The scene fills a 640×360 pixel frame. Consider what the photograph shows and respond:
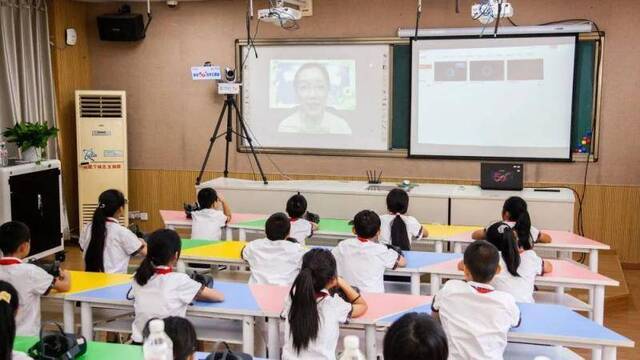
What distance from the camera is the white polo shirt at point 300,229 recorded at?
4348 millimetres

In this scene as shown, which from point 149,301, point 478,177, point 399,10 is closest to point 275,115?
point 399,10

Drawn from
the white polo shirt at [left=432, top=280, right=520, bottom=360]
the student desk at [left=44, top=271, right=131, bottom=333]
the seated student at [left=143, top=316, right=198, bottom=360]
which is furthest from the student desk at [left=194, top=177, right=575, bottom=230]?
the seated student at [left=143, top=316, right=198, bottom=360]

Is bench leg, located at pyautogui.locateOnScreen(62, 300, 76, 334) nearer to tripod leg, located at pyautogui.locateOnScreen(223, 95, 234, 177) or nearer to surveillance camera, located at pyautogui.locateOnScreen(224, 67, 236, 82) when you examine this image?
tripod leg, located at pyautogui.locateOnScreen(223, 95, 234, 177)

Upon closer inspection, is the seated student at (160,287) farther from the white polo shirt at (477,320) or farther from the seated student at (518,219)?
the seated student at (518,219)

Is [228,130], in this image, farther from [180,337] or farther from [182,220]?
[180,337]

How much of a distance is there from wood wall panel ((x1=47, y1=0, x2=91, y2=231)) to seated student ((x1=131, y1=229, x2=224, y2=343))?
185 inches

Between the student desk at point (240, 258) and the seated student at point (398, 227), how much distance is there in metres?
0.23

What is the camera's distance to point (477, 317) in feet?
8.15

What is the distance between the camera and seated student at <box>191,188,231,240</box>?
183 inches

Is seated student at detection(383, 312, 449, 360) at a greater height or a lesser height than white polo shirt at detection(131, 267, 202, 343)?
greater

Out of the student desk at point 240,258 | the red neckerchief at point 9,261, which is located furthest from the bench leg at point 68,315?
the student desk at point 240,258

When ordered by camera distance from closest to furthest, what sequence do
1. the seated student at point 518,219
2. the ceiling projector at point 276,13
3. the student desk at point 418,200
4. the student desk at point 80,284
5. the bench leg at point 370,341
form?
the bench leg at point 370,341, the student desk at point 80,284, the seated student at point 518,219, the ceiling projector at point 276,13, the student desk at point 418,200

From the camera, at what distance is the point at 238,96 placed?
711cm

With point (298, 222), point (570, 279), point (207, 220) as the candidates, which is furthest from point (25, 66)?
point (570, 279)
